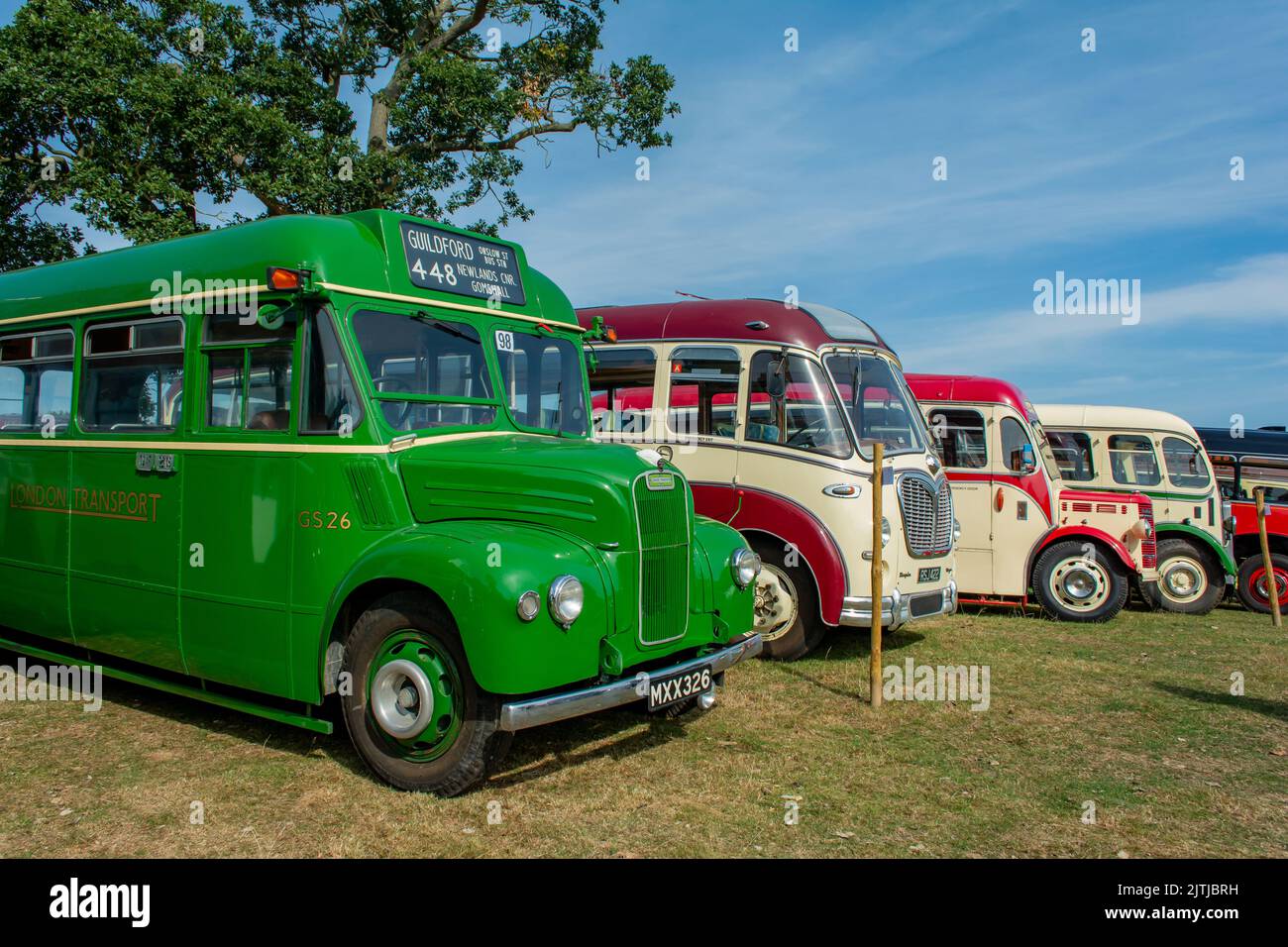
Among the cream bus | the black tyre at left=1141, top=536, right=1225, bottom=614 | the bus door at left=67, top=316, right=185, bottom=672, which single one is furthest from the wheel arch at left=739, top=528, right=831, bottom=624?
the black tyre at left=1141, top=536, right=1225, bottom=614

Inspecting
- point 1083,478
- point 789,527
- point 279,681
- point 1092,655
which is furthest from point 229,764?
point 1083,478

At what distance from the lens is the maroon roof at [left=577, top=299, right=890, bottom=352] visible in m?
9.05

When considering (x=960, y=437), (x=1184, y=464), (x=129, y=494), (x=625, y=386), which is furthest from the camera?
(x=1184, y=464)

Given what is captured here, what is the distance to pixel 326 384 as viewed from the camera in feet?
18.2

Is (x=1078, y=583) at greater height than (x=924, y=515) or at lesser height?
lesser

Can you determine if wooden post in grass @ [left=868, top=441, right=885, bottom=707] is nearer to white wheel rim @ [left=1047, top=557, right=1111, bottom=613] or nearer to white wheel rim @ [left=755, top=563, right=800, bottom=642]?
white wheel rim @ [left=755, top=563, right=800, bottom=642]

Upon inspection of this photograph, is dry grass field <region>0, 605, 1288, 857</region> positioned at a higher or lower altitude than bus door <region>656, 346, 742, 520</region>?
lower

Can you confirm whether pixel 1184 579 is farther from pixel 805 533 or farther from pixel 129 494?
pixel 129 494

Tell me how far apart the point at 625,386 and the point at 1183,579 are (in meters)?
8.18

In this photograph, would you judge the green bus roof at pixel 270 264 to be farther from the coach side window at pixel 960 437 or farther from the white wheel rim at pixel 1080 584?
the white wheel rim at pixel 1080 584

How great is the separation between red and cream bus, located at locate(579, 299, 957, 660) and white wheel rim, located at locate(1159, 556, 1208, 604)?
5376 mm

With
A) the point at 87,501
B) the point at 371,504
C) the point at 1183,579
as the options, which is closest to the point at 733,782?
the point at 371,504

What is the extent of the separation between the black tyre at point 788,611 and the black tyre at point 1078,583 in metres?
4.54

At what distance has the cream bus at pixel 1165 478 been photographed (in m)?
12.8
